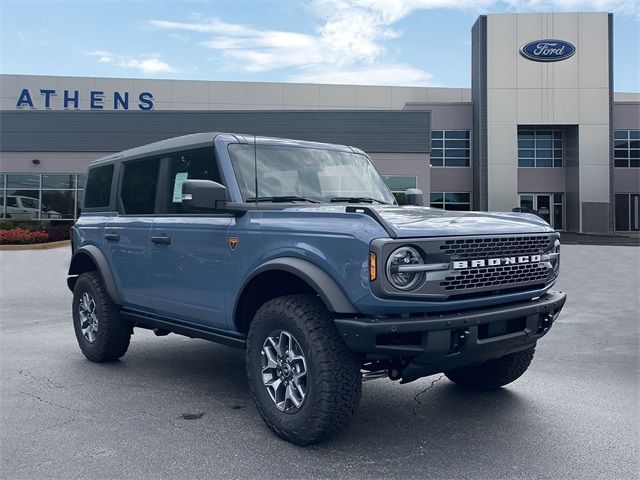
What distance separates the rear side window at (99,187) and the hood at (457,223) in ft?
11.2

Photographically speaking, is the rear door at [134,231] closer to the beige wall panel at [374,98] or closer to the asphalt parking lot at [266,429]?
the asphalt parking lot at [266,429]

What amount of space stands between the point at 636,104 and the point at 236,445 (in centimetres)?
3934

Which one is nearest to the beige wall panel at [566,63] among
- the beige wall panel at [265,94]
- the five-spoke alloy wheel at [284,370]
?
the beige wall panel at [265,94]

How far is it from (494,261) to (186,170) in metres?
2.67

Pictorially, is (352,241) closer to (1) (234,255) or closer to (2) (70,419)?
(1) (234,255)

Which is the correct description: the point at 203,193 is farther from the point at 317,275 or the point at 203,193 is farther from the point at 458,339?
the point at 458,339

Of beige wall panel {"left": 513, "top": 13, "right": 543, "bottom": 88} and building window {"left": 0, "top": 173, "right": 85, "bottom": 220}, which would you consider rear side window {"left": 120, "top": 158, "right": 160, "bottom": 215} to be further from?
beige wall panel {"left": 513, "top": 13, "right": 543, "bottom": 88}

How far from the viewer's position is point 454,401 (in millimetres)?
4711

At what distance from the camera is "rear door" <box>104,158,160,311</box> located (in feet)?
17.1

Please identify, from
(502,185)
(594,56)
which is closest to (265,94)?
(502,185)

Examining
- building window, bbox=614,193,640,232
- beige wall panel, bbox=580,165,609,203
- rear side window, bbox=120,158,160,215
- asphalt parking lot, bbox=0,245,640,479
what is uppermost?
beige wall panel, bbox=580,165,609,203

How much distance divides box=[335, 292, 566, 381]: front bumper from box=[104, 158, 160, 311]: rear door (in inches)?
96.5

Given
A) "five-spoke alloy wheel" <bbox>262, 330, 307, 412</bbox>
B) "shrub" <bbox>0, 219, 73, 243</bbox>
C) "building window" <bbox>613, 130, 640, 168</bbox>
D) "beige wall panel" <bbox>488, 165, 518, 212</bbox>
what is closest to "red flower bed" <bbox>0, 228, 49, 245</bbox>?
"shrub" <bbox>0, 219, 73, 243</bbox>

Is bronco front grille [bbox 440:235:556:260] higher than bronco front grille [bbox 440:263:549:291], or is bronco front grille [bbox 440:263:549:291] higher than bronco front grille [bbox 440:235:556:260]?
bronco front grille [bbox 440:235:556:260]
